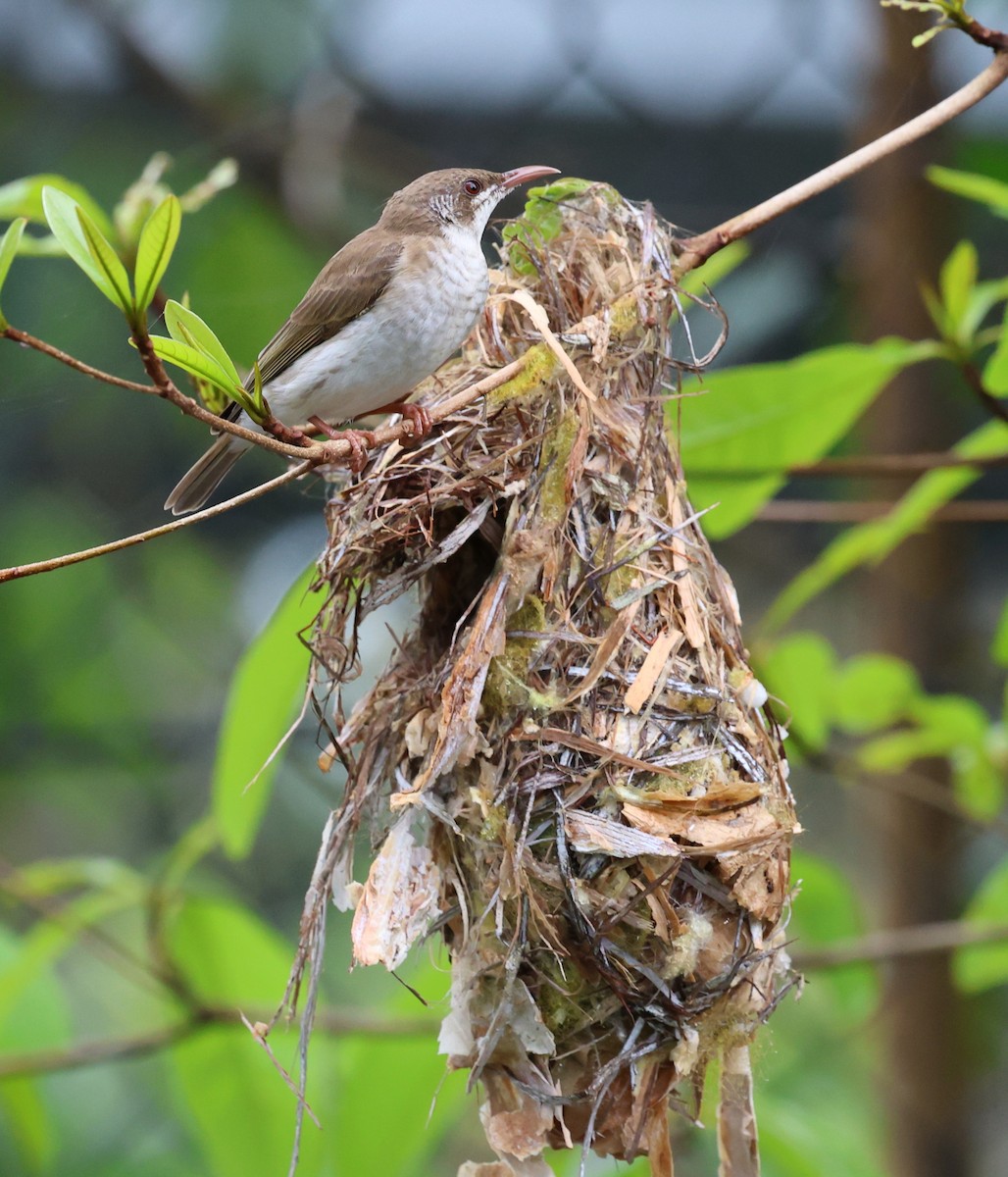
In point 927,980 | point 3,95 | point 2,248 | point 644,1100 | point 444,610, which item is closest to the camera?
point 2,248

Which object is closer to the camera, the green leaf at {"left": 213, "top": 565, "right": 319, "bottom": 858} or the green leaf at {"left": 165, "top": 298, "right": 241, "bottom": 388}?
the green leaf at {"left": 165, "top": 298, "right": 241, "bottom": 388}

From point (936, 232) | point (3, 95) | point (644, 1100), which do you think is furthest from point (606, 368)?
point (3, 95)

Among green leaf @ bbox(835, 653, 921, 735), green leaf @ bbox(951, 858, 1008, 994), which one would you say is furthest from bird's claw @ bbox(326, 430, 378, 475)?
green leaf @ bbox(951, 858, 1008, 994)

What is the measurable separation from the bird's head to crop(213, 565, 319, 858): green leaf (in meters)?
0.66

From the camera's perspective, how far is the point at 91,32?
429cm

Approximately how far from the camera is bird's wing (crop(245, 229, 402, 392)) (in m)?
2.17

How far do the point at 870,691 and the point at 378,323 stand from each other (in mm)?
1458

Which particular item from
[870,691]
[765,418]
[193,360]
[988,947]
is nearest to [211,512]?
[193,360]

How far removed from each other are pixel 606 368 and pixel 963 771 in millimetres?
1907

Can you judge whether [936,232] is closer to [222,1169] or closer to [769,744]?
[769,744]

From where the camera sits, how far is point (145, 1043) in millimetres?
2605

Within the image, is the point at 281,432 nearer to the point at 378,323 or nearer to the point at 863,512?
the point at 378,323

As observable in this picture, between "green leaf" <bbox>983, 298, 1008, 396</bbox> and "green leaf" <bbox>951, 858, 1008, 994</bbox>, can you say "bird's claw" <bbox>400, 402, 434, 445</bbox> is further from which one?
"green leaf" <bbox>951, 858, 1008, 994</bbox>

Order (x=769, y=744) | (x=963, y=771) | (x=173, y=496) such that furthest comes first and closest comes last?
(x=963, y=771), (x=173, y=496), (x=769, y=744)
